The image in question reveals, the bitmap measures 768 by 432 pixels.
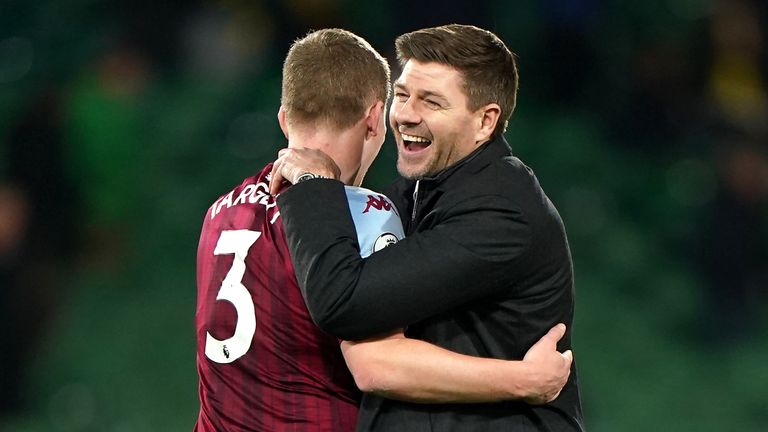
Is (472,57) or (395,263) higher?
(472,57)

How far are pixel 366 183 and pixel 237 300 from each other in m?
3.30

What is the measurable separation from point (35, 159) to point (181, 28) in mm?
1106

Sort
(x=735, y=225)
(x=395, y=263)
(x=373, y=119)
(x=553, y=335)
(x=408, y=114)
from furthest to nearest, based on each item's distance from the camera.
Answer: (x=735, y=225) → (x=373, y=119) → (x=408, y=114) → (x=553, y=335) → (x=395, y=263)

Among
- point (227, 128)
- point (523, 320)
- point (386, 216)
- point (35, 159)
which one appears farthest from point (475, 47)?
point (35, 159)

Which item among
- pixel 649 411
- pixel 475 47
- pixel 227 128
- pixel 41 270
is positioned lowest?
pixel 649 411

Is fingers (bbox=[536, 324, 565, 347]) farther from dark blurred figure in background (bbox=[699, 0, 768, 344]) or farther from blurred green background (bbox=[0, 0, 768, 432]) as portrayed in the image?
dark blurred figure in background (bbox=[699, 0, 768, 344])

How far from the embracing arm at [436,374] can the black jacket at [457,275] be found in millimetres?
49

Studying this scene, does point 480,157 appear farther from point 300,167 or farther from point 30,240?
point 30,240

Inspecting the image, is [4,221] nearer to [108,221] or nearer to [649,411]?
[108,221]

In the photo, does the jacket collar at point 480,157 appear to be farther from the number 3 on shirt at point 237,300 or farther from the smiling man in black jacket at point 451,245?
the number 3 on shirt at point 237,300

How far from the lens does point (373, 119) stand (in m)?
2.27

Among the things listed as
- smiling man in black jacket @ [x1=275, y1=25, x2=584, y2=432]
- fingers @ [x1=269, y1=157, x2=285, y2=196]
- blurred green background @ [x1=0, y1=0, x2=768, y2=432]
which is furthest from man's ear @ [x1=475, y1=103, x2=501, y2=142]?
blurred green background @ [x1=0, y1=0, x2=768, y2=432]

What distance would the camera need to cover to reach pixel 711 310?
5551 millimetres

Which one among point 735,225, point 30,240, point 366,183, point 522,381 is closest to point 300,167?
point 522,381
